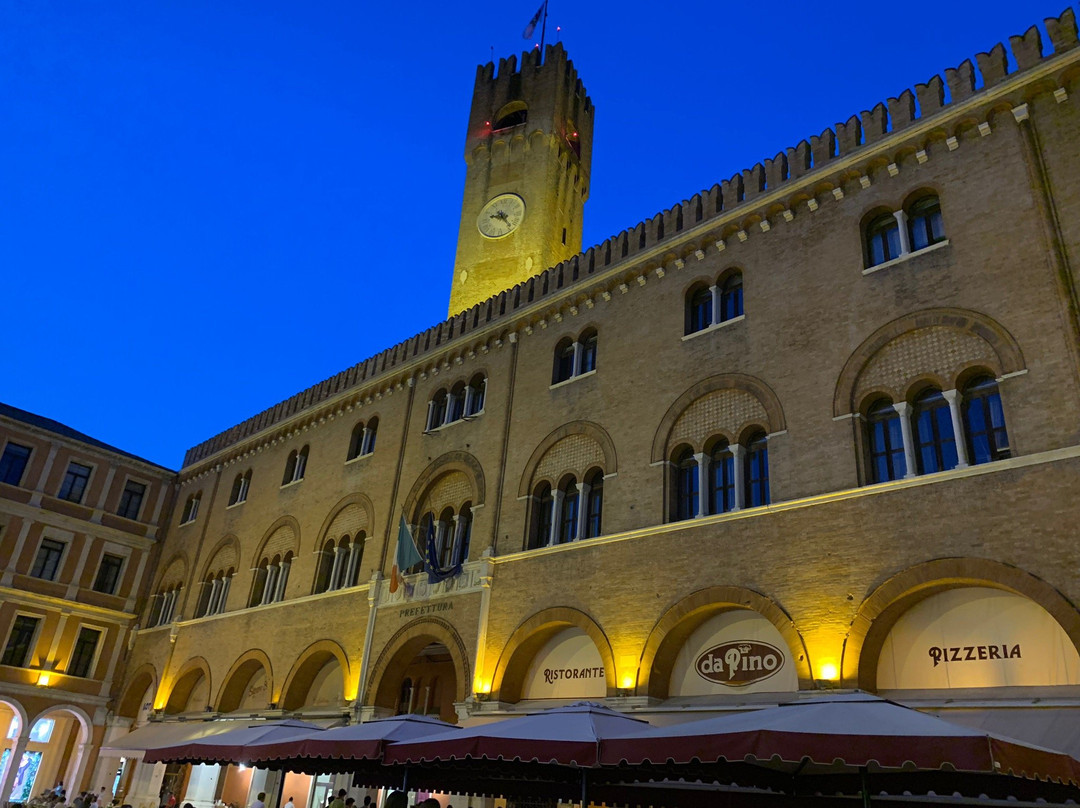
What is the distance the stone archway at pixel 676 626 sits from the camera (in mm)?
13180

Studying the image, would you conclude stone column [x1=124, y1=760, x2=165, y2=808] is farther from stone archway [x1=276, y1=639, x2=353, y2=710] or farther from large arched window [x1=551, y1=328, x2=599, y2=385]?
large arched window [x1=551, y1=328, x2=599, y2=385]

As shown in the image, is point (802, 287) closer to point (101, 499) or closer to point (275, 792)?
point (275, 792)

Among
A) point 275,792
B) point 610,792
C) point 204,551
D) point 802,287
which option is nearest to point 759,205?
point 802,287

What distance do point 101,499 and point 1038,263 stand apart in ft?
99.5

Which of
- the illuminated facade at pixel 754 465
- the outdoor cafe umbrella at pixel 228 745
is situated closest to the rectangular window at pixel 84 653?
the illuminated facade at pixel 754 465

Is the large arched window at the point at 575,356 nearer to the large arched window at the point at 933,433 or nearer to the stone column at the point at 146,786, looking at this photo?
the large arched window at the point at 933,433

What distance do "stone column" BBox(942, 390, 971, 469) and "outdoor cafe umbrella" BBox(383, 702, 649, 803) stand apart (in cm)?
577

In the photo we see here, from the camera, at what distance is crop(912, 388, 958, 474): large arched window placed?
12.0 m

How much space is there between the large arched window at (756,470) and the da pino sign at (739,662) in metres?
2.28

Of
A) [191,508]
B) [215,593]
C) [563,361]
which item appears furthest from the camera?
[191,508]

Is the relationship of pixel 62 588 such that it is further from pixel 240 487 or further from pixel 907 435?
pixel 907 435

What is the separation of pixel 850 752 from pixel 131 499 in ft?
102

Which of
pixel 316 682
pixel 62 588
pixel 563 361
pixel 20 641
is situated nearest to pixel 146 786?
pixel 20 641

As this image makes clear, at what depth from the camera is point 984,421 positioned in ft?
38.7
